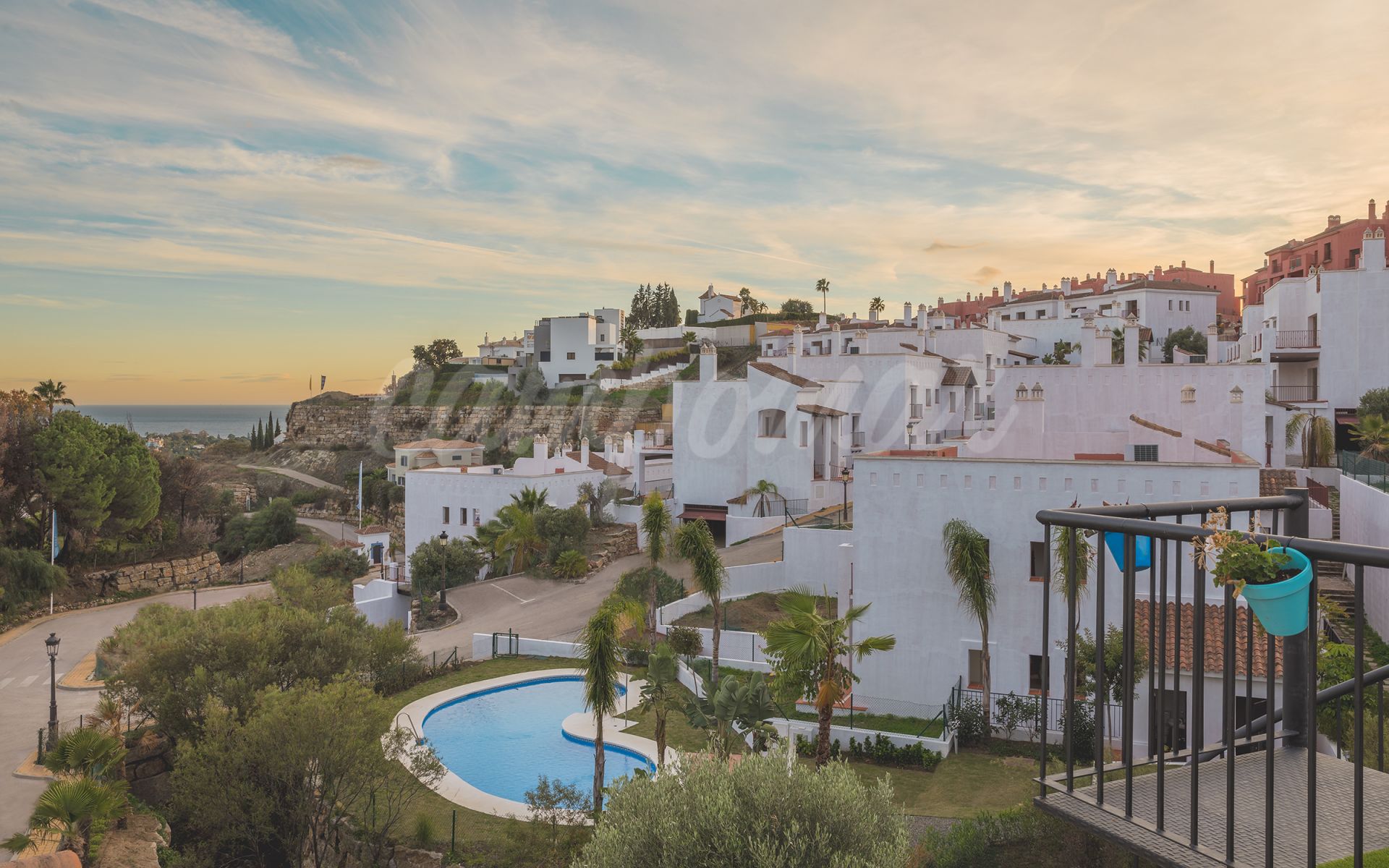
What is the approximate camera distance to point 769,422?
3991 centimetres

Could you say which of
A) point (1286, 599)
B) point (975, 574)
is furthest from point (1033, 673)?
point (1286, 599)

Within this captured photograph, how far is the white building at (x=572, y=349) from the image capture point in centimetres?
9738

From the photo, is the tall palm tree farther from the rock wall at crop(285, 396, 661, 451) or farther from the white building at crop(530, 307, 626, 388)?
the white building at crop(530, 307, 626, 388)

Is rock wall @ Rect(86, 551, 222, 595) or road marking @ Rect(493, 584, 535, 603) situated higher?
road marking @ Rect(493, 584, 535, 603)

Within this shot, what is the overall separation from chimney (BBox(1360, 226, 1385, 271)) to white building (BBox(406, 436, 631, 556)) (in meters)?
34.5

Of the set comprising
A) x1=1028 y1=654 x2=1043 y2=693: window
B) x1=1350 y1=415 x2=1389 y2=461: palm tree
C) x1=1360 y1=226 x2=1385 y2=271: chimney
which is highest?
x1=1360 y1=226 x2=1385 y2=271: chimney

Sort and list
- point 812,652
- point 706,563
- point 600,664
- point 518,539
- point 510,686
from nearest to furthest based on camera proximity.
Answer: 1. point 812,652
2. point 600,664
3. point 706,563
4. point 510,686
5. point 518,539

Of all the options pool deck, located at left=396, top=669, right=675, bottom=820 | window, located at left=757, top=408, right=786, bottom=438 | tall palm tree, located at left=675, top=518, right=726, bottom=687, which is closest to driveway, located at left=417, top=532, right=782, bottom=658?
Answer: pool deck, located at left=396, top=669, right=675, bottom=820

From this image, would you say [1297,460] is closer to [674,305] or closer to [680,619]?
[680,619]

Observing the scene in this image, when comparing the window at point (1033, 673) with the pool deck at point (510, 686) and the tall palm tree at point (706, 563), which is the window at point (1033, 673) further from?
the pool deck at point (510, 686)

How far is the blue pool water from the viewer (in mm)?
18141

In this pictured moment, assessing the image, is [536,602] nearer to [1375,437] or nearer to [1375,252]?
[1375,437]

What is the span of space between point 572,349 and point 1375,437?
80.5 metres

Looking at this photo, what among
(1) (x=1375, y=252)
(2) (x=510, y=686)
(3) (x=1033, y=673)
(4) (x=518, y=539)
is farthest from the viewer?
(4) (x=518, y=539)
